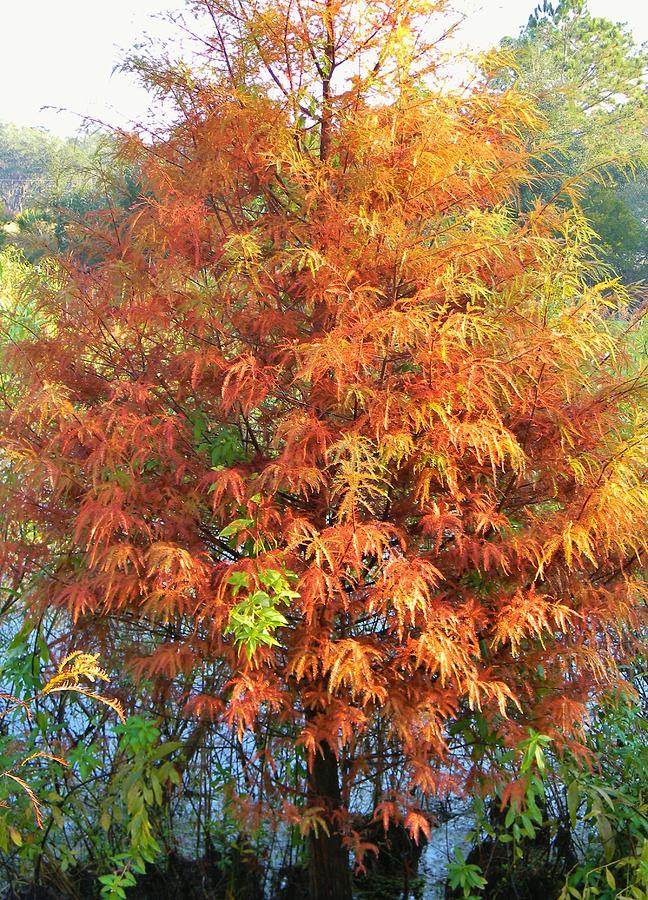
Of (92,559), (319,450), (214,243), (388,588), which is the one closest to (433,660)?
(388,588)

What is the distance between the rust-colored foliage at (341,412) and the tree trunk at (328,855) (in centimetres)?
15

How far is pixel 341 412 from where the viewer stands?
229 centimetres

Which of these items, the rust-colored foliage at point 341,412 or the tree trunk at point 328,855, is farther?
the tree trunk at point 328,855

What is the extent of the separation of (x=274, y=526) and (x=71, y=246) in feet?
3.57

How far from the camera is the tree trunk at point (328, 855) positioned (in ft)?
8.67

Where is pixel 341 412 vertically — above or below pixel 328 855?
above

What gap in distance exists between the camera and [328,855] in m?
2.71

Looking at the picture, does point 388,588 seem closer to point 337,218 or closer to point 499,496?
point 499,496

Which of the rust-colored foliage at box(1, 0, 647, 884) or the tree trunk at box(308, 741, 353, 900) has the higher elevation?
the rust-colored foliage at box(1, 0, 647, 884)

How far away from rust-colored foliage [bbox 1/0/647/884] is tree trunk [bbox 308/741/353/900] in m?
0.15

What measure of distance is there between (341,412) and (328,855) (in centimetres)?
145

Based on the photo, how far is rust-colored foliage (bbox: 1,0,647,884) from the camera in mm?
2072

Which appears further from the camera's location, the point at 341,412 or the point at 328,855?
the point at 328,855

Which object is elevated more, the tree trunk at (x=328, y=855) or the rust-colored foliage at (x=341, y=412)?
the rust-colored foliage at (x=341, y=412)
